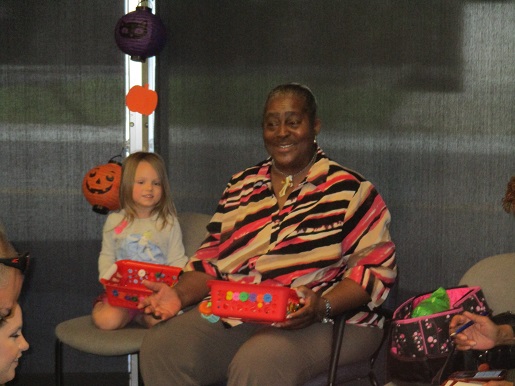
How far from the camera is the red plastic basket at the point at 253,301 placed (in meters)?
3.02

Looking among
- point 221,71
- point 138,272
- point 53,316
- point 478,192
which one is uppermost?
point 221,71

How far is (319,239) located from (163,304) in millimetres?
691

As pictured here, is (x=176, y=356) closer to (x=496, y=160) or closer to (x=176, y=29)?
(x=496, y=160)

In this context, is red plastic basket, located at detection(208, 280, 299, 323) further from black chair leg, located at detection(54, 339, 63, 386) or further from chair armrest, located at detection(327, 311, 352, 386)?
black chair leg, located at detection(54, 339, 63, 386)

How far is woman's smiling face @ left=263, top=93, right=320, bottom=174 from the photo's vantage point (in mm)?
3555

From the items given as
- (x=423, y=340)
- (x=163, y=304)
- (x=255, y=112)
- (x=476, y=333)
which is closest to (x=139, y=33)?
(x=255, y=112)

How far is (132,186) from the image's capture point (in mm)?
4344

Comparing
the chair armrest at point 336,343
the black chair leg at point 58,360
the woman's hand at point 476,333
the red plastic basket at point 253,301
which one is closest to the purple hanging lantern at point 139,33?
the black chair leg at point 58,360

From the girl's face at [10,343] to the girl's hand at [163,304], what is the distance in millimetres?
1299

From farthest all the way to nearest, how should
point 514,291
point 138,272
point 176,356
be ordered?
point 138,272 → point 176,356 → point 514,291

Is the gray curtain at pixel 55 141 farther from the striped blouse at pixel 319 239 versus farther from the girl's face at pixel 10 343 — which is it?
the girl's face at pixel 10 343

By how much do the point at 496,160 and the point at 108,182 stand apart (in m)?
2.06

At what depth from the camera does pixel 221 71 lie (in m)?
4.84

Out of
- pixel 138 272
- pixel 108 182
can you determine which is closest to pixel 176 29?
pixel 108 182
